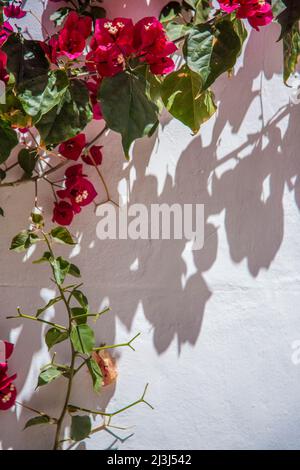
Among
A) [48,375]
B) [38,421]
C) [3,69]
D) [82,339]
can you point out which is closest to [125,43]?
[3,69]

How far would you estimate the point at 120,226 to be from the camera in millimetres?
1315

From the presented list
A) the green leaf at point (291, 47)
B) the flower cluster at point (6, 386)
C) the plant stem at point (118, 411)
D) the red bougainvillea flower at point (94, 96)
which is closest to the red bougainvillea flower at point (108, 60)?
the red bougainvillea flower at point (94, 96)

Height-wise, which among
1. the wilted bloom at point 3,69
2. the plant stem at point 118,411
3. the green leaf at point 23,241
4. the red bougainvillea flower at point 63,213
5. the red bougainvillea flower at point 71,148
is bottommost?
the plant stem at point 118,411

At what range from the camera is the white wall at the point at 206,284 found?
4.15ft

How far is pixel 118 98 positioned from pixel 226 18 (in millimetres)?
247

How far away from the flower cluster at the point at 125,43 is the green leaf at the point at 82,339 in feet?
1.65

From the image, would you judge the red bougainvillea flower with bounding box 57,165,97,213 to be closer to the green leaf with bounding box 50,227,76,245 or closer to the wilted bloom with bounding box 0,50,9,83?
the green leaf with bounding box 50,227,76,245

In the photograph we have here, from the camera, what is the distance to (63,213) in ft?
4.02

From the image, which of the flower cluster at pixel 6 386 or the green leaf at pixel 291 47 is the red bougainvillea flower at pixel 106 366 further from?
the green leaf at pixel 291 47

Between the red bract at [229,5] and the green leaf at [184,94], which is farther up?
the red bract at [229,5]

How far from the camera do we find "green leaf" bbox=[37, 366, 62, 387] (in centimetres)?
117

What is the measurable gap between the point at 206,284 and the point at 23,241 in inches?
18.4

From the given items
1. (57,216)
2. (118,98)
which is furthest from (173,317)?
(118,98)

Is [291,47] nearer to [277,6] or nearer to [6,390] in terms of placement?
[277,6]
